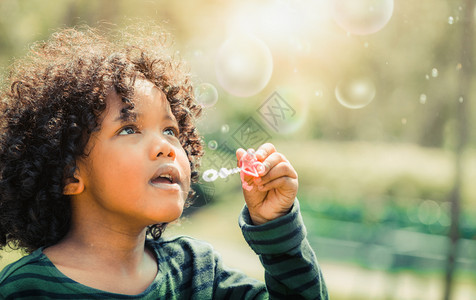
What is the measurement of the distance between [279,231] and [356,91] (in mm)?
2730

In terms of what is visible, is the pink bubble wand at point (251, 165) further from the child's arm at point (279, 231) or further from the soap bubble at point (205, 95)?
the soap bubble at point (205, 95)

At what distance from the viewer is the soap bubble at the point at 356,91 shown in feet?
10.6

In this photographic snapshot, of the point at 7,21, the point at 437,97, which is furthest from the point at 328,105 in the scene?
the point at 7,21

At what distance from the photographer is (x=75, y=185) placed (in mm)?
948

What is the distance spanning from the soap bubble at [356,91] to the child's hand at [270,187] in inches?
89.3

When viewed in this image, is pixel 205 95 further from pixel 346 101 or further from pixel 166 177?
pixel 346 101

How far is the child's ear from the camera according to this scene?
3.10ft

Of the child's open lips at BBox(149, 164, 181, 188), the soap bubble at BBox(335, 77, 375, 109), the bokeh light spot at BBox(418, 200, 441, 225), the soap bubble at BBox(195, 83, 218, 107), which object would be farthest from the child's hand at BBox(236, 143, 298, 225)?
the bokeh light spot at BBox(418, 200, 441, 225)

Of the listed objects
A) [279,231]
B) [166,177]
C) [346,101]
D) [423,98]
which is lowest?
[423,98]

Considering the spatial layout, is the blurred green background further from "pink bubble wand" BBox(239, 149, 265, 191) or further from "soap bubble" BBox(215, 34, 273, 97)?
"pink bubble wand" BBox(239, 149, 265, 191)

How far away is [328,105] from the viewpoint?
5.10 metres

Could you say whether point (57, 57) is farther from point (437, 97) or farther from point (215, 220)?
point (437, 97)

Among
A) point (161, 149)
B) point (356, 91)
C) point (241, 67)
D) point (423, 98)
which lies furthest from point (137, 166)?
point (423, 98)

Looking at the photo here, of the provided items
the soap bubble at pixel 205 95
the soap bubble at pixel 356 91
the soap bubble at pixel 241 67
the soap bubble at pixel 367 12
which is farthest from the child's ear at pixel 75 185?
the soap bubble at pixel 356 91
